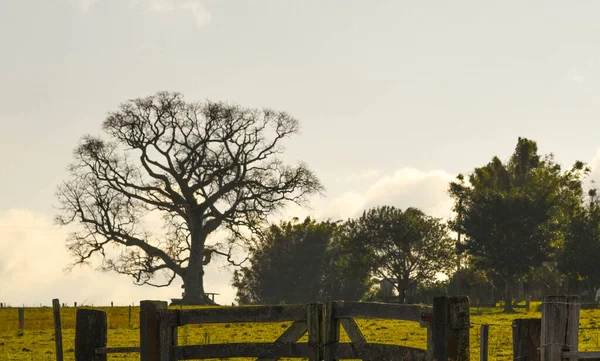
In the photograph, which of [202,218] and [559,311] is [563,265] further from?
[559,311]

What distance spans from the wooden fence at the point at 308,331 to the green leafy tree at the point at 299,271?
87571mm

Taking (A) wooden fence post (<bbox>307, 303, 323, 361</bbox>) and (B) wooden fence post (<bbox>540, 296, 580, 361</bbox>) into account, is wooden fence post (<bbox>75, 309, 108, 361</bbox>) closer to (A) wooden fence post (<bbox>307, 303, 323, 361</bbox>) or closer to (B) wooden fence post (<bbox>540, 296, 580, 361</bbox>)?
(A) wooden fence post (<bbox>307, 303, 323, 361</bbox>)

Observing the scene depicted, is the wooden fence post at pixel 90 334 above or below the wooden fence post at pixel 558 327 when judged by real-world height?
below

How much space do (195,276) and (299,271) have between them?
27.4 meters

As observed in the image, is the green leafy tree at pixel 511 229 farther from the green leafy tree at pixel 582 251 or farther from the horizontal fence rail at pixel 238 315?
the horizontal fence rail at pixel 238 315

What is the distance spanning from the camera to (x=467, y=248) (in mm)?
76250

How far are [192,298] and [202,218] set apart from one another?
21.2 ft

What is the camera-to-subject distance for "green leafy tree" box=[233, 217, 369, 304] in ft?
333

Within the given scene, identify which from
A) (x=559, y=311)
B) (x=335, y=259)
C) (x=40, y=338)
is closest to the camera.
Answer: (x=559, y=311)

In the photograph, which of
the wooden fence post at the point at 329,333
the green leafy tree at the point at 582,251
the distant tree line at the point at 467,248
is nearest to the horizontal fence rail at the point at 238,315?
the wooden fence post at the point at 329,333

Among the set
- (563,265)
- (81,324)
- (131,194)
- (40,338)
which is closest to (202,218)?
(131,194)

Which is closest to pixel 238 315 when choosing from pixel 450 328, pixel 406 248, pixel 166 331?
pixel 166 331

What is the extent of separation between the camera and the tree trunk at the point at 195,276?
7525 centimetres

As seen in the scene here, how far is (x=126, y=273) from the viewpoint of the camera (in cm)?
7312
